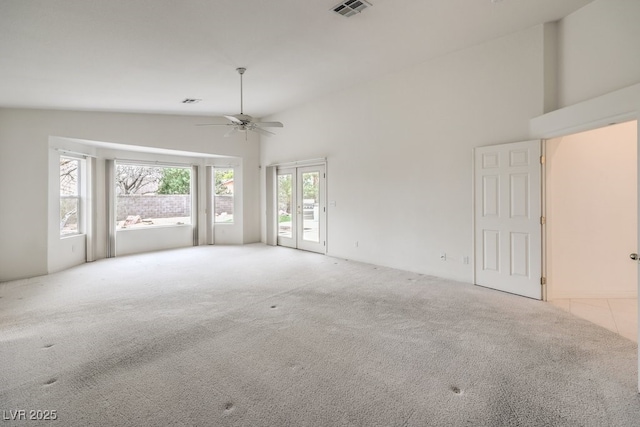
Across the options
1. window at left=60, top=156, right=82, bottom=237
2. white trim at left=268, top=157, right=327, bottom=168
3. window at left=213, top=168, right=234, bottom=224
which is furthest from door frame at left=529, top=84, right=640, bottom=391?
window at left=60, top=156, right=82, bottom=237

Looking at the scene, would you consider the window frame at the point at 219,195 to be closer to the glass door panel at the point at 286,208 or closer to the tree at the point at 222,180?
the tree at the point at 222,180

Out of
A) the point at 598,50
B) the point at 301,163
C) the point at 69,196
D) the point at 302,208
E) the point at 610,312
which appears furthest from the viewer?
the point at 302,208

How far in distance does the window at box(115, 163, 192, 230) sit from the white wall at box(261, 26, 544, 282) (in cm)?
375

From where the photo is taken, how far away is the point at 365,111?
18.8ft

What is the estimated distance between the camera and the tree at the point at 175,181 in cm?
763

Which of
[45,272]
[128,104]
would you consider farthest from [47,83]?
[45,272]

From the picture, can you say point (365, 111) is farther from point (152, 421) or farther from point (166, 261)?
point (152, 421)

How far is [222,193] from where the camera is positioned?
326 inches

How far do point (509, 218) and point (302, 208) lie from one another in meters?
4.48

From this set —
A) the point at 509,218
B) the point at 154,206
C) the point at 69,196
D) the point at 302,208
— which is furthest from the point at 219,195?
the point at 509,218

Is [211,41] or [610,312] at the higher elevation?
[211,41]

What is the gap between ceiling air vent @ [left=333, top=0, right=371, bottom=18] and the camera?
10.1 ft

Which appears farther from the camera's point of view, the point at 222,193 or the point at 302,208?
the point at 222,193

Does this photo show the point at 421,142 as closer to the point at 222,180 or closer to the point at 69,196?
Result: the point at 222,180
